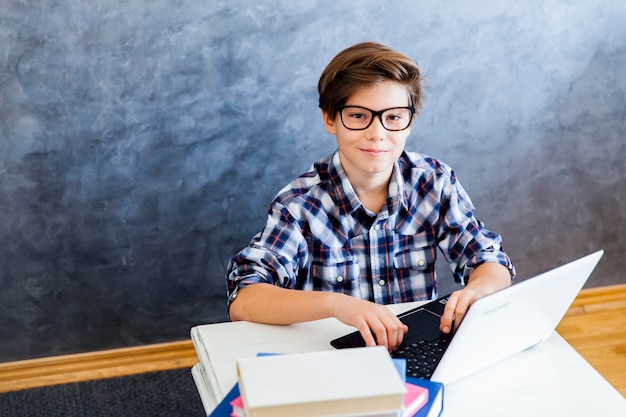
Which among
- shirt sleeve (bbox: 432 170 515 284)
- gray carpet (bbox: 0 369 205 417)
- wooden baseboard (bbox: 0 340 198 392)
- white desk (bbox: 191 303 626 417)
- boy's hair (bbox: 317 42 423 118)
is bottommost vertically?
gray carpet (bbox: 0 369 205 417)

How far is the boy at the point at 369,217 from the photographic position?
156cm

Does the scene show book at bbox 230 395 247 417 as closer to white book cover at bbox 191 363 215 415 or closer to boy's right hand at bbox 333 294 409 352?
white book cover at bbox 191 363 215 415

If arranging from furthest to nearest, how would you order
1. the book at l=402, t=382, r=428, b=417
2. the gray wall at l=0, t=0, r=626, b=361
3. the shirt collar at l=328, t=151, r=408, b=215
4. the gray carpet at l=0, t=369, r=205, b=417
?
the gray carpet at l=0, t=369, r=205, b=417 → the gray wall at l=0, t=0, r=626, b=361 → the shirt collar at l=328, t=151, r=408, b=215 → the book at l=402, t=382, r=428, b=417

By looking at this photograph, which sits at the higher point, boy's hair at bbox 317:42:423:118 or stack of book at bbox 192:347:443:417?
boy's hair at bbox 317:42:423:118

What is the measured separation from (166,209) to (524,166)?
3.35 ft

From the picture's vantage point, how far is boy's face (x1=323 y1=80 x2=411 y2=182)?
1.55 m

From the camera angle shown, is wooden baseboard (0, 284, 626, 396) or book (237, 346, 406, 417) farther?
wooden baseboard (0, 284, 626, 396)

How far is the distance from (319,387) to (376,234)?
0.71 meters


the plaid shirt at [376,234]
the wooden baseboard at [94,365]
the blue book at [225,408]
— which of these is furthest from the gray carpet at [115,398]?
the blue book at [225,408]

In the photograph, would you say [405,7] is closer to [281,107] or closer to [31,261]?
[281,107]

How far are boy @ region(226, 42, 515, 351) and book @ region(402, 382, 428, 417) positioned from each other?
1.31ft

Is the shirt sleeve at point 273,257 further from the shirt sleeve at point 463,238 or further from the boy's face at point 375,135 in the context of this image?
the shirt sleeve at point 463,238

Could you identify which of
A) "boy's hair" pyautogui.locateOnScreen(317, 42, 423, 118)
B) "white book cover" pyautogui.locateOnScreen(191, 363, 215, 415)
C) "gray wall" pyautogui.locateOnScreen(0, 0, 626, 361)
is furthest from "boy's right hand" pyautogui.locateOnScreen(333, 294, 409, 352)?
"gray wall" pyautogui.locateOnScreen(0, 0, 626, 361)

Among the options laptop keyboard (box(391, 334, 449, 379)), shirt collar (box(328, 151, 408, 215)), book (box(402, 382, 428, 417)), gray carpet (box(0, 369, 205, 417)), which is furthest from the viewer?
gray carpet (box(0, 369, 205, 417))
